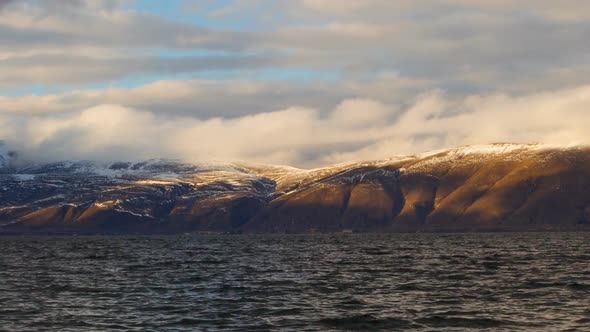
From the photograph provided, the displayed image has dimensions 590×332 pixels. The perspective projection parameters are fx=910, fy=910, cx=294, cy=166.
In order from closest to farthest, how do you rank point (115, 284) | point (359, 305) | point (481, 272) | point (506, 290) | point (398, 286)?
1. point (359, 305)
2. point (506, 290)
3. point (398, 286)
4. point (115, 284)
5. point (481, 272)

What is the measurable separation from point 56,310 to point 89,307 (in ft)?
9.00

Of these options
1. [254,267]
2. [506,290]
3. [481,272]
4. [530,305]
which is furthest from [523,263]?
[530,305]

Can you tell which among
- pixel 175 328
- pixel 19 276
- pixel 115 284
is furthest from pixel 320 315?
pixel 19 276

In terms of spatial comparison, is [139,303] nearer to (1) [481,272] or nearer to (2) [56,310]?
(2) [56,310]

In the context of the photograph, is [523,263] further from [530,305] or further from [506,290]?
[530,305]

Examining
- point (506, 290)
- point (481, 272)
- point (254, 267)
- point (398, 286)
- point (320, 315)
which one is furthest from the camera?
point (254, 267)

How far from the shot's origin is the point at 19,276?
103 meters

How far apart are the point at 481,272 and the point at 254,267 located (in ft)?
101

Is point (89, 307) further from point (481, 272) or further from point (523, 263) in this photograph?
point (523, 263)

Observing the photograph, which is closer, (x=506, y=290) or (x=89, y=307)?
(x=89, y=307)

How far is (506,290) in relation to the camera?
255 ft

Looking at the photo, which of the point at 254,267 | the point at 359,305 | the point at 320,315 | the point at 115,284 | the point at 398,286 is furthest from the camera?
the point at 254,267

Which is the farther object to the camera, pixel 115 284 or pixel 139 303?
pixel 115 284

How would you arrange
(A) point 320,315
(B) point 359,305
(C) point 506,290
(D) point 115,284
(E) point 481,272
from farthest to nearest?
(E) point 481,272, (D) point 115,284, (C) point 506,290, (B) point 359,305, (A) point 320,315
